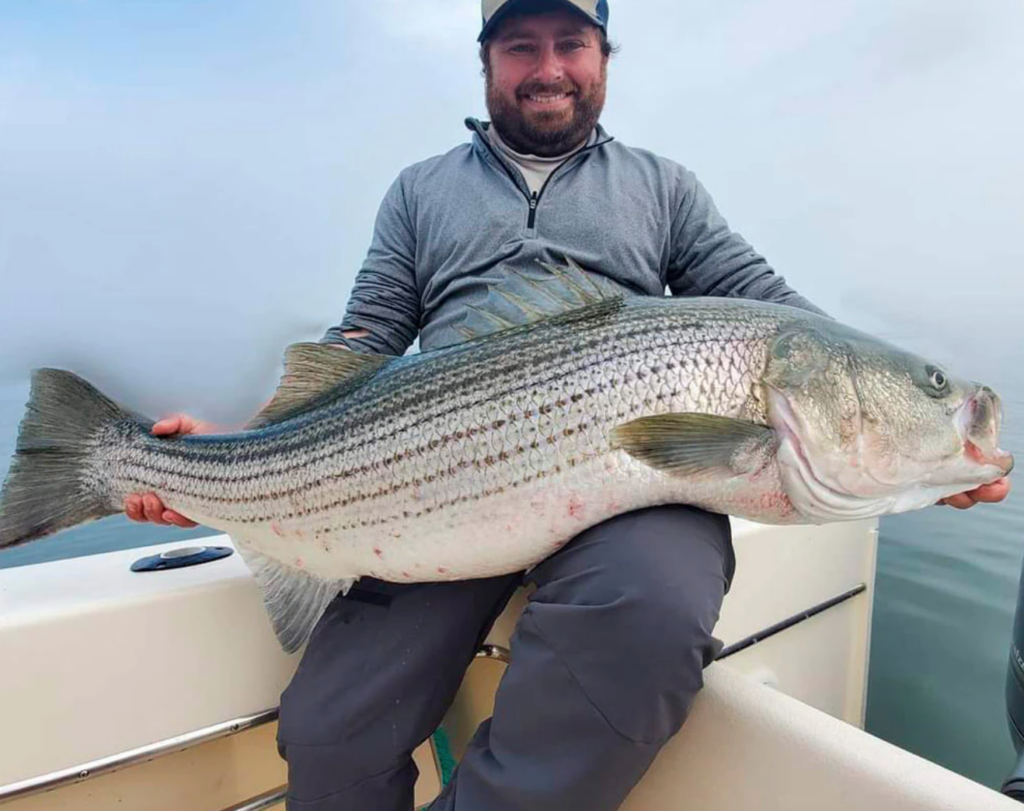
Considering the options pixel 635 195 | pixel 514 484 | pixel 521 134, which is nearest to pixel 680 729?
pixel 514 484

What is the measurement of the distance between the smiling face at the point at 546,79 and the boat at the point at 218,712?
1577 millimetres

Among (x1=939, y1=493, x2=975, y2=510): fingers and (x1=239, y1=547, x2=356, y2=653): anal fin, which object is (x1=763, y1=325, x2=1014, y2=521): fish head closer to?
(x1=939, y1=493, x2=975, y2=510): fingers

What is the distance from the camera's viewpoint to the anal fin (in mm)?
1782

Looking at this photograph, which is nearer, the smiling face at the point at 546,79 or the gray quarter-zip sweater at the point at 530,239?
the gray quarter-zip sweater at the point at 530,239

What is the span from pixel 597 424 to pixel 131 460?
1349 mm

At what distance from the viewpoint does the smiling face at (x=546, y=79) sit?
2.49 metres

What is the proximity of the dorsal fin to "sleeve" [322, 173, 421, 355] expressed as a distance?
1.70ft

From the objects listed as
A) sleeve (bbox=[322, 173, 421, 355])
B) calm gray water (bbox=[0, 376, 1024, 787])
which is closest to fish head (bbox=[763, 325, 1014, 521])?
sleeve (bbox=[322, 173, 421, 355])

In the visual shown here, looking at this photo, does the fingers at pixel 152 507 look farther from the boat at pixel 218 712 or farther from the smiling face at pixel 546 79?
the smiling face at pixel 546 79

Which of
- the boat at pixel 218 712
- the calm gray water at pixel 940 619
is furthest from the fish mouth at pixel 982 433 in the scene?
the calm gray water at pixel 940 619

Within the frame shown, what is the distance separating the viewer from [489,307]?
187 cm

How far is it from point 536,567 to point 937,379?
39.9 inches

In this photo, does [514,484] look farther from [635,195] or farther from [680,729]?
[635,195]

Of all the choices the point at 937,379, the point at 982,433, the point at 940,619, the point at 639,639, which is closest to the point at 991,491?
the point at 982,433
